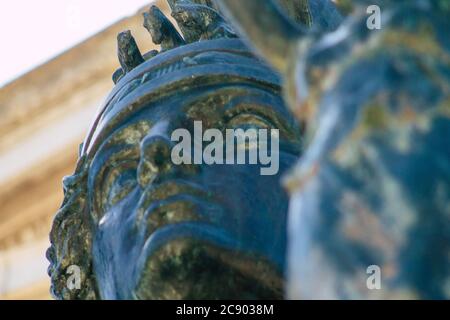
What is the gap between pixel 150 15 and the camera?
253cm

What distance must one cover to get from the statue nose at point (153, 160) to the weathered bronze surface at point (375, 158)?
0.54 metres

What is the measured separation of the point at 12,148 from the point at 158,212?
7.77 metres

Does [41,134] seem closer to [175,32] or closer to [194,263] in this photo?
[175,32]

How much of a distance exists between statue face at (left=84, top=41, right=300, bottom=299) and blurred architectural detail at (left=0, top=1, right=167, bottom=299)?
7.06 m

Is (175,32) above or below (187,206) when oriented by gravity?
above

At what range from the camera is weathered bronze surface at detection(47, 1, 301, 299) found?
6.55 ft

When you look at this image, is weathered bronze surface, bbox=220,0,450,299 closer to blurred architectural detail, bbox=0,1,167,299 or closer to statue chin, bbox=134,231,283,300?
statue chin, bbox=134,231,283,300

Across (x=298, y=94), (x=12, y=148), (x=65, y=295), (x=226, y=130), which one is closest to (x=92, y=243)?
(x=65, y=295)

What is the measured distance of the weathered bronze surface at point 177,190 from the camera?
200 cm

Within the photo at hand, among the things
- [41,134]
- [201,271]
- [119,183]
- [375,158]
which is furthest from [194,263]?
[41,134]

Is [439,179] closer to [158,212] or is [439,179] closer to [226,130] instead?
[158,212]

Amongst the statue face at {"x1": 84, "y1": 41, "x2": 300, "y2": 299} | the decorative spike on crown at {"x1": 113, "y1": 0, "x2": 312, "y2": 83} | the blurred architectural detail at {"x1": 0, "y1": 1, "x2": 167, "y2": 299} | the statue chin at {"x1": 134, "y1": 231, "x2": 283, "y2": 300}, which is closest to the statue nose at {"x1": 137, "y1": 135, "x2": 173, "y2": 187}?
the statue face at {"x1": 84, "y1": 41, "x2": 300, "y2": 299}

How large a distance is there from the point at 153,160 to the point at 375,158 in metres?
0.68

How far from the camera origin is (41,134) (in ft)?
32.1
